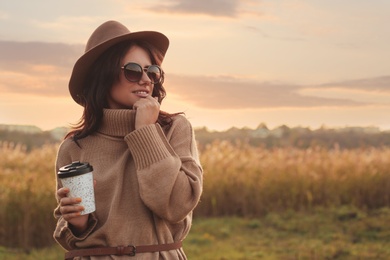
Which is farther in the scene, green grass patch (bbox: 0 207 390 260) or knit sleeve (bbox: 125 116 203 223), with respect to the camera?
green grass patch (bbox: 0 207 390 260)

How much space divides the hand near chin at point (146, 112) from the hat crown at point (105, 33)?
0.36 meters

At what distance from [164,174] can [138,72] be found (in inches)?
17.8

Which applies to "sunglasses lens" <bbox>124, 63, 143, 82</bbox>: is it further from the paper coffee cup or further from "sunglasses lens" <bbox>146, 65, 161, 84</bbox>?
the paper coffee cup

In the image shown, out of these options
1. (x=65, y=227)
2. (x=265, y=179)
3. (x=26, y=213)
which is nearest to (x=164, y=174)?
(x=65, y=227)

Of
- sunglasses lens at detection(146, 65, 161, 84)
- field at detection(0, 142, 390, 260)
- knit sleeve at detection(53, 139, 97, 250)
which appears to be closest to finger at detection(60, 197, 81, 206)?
knit sleeve at detection(53, 139, 97, 250)

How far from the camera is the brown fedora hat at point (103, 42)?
3.03m

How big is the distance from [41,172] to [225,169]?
8.79 ft

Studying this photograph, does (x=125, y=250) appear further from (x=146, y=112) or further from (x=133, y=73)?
(x=133, y=73)

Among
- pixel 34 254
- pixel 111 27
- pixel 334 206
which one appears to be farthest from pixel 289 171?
pixel 111 27

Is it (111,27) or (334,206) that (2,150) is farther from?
(111,27)

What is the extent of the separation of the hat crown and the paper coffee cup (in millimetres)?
600

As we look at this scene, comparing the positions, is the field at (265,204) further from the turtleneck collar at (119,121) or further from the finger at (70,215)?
the finger at (70,215)

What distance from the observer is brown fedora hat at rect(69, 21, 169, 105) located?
3033mm

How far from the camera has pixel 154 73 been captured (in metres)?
2.98
